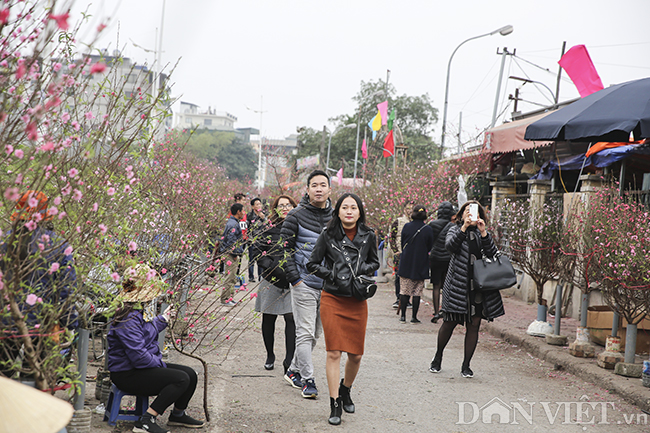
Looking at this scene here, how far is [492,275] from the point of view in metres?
6.49

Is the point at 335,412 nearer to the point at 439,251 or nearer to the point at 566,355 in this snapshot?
the point at 566,355

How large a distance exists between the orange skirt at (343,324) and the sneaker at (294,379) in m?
1.05

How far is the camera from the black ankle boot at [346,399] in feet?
17.2

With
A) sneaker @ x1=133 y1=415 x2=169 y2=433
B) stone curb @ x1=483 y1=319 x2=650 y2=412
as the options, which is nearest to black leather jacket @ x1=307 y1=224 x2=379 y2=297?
sneaker @ x1=133 y1=415 x2=169 y2=433

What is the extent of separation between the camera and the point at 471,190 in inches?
707

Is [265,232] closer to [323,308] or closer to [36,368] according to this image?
[323,308]

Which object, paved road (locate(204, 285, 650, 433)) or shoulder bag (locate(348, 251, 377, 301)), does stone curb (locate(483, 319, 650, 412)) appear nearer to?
paved road (locate(204, 285, 650, 433))

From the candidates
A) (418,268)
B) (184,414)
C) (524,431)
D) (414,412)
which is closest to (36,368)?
(184,414)

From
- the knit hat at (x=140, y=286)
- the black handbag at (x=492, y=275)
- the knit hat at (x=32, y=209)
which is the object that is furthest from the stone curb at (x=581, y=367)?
the knit hat at (x=32, y=209)

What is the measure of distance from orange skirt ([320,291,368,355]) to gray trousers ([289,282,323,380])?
22.4 inches

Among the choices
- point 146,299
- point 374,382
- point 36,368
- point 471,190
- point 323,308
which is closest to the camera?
point 36,368

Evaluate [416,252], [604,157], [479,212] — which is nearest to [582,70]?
[604,157]

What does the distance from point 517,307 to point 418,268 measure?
3.32 m

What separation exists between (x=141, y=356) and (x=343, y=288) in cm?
168
